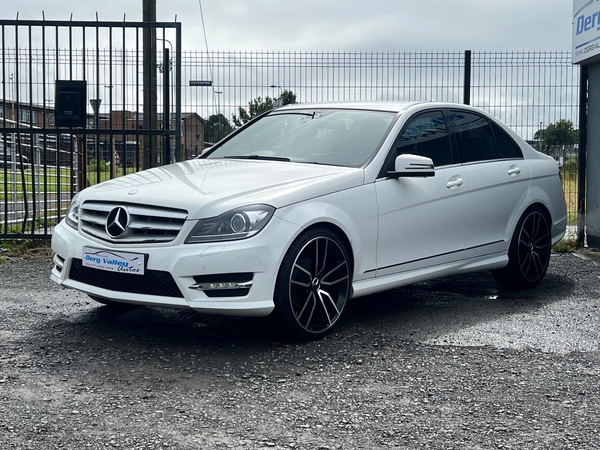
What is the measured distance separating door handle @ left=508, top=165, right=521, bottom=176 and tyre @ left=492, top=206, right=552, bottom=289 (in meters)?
0.37

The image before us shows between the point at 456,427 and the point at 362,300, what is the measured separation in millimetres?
3217

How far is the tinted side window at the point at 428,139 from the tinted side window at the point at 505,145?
0.79 meters

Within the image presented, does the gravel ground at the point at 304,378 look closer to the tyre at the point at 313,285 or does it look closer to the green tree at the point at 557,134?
the tyre at the point at 313,285

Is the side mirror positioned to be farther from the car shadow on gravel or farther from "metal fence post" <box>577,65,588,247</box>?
"metal fence post" <box>577,65,588,247</box>

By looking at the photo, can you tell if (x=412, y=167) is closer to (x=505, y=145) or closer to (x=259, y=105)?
(x=505, y=145)

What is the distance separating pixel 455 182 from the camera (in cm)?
661

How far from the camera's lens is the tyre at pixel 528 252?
732cm

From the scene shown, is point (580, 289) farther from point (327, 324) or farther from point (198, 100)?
point (198, 100)

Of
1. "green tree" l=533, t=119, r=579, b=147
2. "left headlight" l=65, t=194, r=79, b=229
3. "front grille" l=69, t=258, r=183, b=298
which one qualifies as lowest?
"front grille" l=69, t=258, r=183, b=298

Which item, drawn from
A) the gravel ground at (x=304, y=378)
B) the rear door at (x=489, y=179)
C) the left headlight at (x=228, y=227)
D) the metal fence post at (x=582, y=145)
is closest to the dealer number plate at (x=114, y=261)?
the left headlight at (x=228, y=227)

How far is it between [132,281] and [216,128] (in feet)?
21.2

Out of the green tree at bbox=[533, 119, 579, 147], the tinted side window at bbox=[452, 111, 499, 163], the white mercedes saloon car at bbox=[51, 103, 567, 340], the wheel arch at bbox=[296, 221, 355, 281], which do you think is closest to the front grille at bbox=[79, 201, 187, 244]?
the white mercedes saloon car at bbox=[51, 103, 567, 340]

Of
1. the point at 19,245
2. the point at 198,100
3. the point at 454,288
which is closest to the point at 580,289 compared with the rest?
the point at 454,288

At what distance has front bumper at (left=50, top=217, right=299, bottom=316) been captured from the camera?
194 inches
